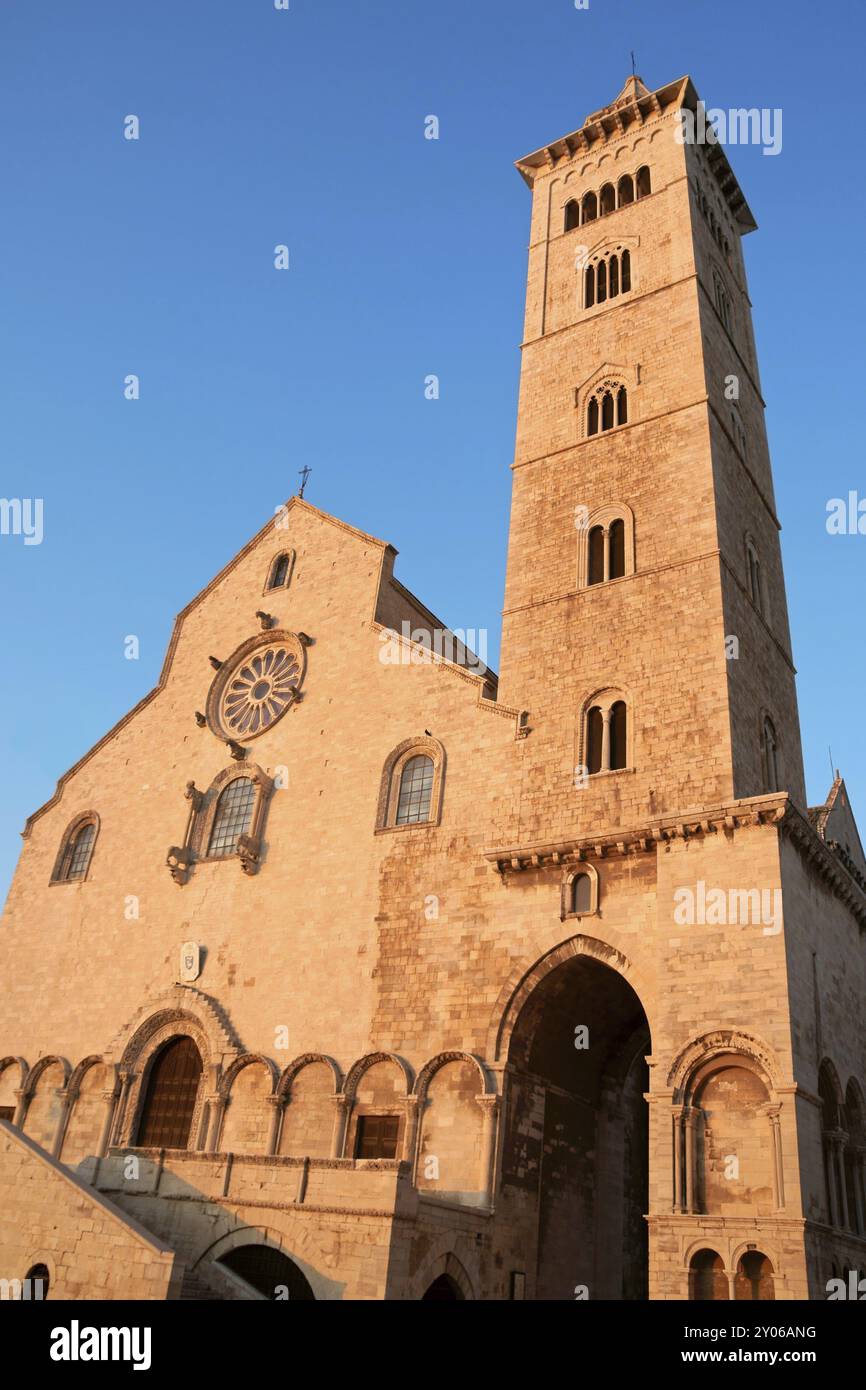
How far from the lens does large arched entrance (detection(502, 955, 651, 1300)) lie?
64.2 feet

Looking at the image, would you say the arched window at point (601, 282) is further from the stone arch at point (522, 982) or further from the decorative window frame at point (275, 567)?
the stone arch at point (522, 982)

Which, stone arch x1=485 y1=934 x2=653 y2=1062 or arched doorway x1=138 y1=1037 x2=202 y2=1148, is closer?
stone arch x1=485 y1=934 x2=653 y2=1062

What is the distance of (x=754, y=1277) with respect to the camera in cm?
1523

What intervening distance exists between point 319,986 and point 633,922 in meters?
7.31

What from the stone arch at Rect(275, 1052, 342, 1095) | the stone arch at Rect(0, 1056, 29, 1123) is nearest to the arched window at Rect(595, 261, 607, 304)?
the stone arch at Rect(275, 1052, 342, 1095)

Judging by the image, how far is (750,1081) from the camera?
16.5 meters

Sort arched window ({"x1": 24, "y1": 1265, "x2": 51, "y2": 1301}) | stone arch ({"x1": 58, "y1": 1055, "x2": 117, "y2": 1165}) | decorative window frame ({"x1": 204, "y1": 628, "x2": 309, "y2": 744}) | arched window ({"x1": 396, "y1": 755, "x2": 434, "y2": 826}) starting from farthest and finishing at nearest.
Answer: decorative window frame ({"x1": 204, "y1": 628, "x2": 309, "y2": 744})
stone arch ({"x1": 58, "y1": 1055, "x2": 117, "y2": 1165})
arched window ({"x1": 396, "y1": 755, "x2": 434, "y2": 826})
arched window ({"x1": 24, "y1": 1265, "x2": 51, "y2": 1301})

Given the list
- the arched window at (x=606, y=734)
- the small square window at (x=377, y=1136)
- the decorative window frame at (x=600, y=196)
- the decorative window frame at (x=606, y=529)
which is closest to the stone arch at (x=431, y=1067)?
the small square window at (x=377, y=1136)

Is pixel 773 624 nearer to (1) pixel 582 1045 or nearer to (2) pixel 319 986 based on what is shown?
(1) pixel 582 1045

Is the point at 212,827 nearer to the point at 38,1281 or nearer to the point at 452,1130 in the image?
the point at 452,1130

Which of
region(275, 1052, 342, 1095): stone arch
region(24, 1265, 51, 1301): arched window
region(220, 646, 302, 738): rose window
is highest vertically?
region(220, 646, 302, 738): rose window

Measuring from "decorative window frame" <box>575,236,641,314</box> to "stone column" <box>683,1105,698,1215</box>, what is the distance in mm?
20578

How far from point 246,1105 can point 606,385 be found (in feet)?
63.5

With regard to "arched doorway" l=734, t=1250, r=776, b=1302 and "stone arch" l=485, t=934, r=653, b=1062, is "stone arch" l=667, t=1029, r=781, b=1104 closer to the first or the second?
"stone arch" l=485, t=934, r=653, b=1062
